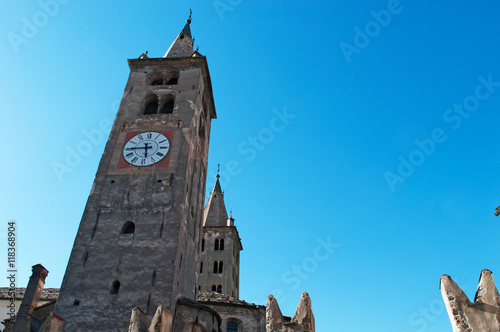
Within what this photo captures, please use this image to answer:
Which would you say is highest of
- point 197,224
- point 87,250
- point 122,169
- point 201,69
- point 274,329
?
point 201,69

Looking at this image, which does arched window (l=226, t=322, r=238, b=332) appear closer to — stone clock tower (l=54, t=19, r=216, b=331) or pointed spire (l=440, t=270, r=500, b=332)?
stone clock tower (l=54, t=19, r=216, b=331)

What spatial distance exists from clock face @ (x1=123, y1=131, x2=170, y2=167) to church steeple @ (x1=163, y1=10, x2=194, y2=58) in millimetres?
8219

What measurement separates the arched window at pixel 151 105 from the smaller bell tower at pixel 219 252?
2174cm

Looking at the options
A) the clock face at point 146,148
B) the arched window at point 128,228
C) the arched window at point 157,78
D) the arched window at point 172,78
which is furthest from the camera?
the arched window at point 157,78

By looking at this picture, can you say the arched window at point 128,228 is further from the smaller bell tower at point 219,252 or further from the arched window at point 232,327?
the smaller bell tower at point 219,252

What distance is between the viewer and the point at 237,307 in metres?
27.5

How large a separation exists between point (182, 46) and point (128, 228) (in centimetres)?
1663

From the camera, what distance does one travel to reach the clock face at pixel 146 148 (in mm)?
22094

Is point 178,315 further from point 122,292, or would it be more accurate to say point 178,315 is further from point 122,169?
point 122,169

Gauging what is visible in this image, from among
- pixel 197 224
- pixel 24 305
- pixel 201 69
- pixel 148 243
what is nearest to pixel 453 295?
pixel 148 243

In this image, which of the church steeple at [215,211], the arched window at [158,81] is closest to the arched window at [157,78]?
the arched window at [158,81]

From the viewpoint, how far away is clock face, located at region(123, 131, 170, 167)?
22.1 m

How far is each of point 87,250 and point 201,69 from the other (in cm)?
1409

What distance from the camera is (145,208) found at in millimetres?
20125
